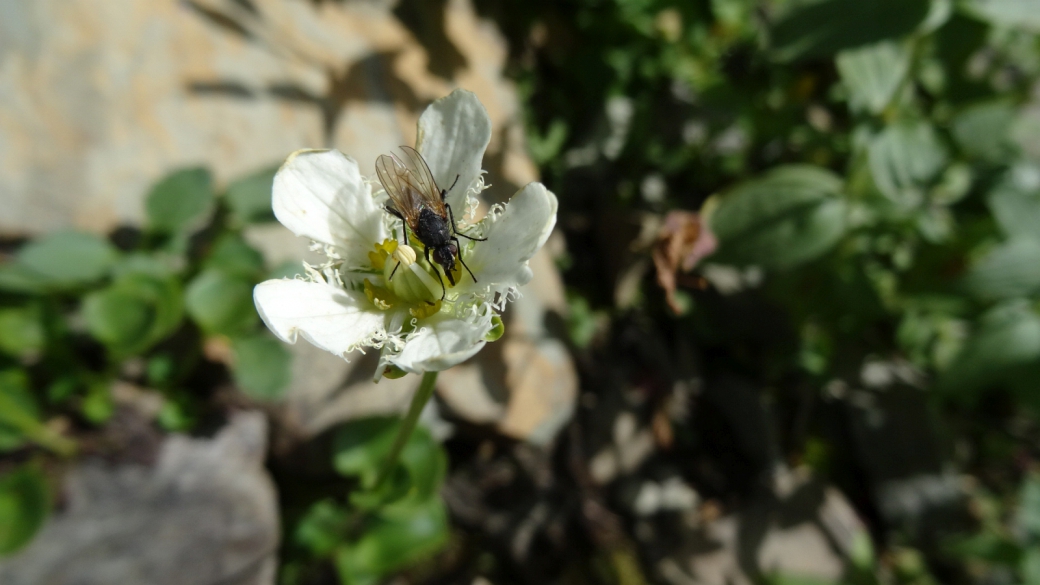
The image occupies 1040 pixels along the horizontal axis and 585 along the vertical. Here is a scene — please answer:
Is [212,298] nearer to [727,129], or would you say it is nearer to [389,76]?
[389,76]

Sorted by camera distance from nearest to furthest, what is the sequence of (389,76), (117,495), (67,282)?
1. (67,282)
2. (117,495)
3. (389,76)

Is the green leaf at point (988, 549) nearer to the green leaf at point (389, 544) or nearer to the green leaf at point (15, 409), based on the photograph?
the green leaf at point (389, 544)

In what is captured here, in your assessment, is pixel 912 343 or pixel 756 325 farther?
pixel 756 325

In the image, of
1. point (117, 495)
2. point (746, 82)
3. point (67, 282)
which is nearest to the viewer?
point (67, 282)

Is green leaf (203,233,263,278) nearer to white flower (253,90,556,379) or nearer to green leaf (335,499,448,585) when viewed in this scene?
white flower (253,90,556,379)

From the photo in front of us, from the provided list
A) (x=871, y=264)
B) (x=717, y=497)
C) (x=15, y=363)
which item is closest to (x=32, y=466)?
(x=15, y=363)

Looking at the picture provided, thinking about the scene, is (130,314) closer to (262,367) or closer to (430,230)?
(262,367)
